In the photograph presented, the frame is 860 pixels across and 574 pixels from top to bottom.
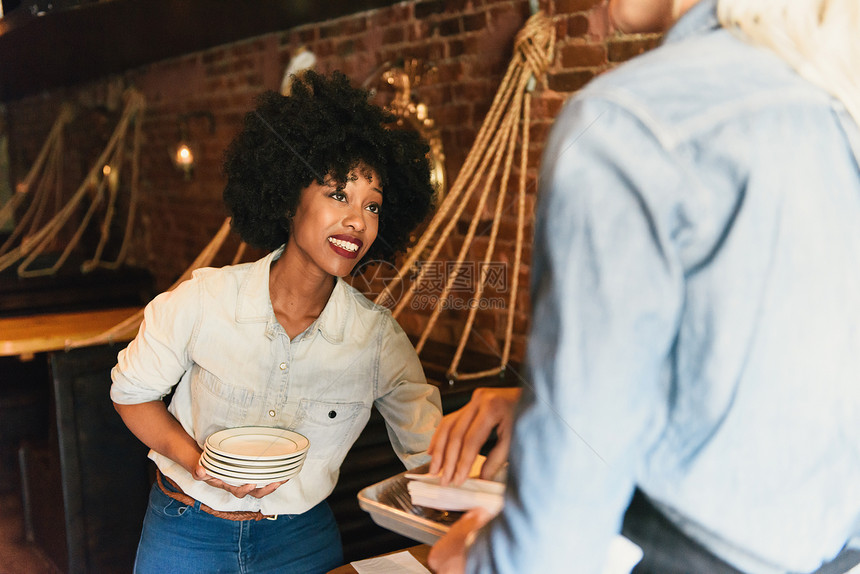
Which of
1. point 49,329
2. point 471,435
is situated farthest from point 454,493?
point 49,329

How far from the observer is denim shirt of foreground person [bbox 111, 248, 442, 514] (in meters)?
0.83

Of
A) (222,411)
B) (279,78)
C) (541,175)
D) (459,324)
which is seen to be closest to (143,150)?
(279,78)

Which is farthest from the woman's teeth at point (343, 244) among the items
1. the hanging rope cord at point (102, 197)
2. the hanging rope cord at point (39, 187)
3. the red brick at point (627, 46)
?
the hanging rope cord at point (39, 187)

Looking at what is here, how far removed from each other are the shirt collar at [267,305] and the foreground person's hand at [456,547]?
0.47m

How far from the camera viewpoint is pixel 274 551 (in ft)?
2.88

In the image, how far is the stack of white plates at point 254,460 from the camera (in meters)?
0.69

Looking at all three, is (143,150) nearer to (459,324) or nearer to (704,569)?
(459,324)

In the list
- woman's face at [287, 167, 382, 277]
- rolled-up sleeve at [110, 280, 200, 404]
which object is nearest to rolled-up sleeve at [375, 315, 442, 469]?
woman's face at [287, 167, 382, 277]

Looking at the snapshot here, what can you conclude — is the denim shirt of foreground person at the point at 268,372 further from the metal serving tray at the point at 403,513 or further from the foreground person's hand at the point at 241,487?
the metal serving tray at the point at 403,513

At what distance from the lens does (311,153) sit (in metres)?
0.77

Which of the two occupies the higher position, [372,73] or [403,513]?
[372,73]

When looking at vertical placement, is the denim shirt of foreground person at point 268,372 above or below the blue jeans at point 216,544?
above

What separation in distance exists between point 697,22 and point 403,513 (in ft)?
1.21

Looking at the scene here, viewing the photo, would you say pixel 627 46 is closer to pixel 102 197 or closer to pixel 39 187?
pixel 102 197
